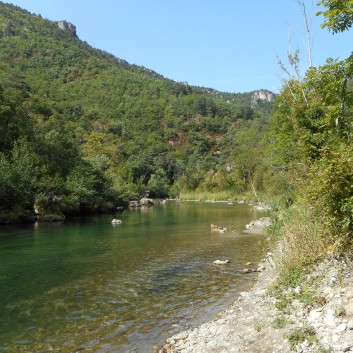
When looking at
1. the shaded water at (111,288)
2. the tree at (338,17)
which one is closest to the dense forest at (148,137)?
the tree at (338,17)

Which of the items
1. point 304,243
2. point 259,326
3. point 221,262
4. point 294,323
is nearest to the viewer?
point 294,323

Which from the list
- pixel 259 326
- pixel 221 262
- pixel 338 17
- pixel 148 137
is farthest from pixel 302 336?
pixel 148 137

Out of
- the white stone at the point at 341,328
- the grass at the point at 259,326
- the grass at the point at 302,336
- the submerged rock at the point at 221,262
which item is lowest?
the submerged rock at the point at 221,262

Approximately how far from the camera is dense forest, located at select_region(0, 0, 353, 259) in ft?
34.2

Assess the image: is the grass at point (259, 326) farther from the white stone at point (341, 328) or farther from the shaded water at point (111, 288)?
the shaded water at point (111, 288)

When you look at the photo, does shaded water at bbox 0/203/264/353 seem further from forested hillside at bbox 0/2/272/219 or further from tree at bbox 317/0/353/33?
forested hillside at bbox 0/2/272/219

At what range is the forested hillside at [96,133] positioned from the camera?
48.1 m

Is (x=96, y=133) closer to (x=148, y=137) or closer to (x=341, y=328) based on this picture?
(x=148, y=137)

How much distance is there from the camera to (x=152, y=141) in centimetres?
14812

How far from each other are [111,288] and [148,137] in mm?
136921

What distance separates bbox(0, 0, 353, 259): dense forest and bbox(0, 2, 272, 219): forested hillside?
0.29 metres

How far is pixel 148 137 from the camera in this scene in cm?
15038

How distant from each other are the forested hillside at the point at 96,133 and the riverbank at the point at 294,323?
36581 millimetres

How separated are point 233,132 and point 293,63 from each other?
433 ft
